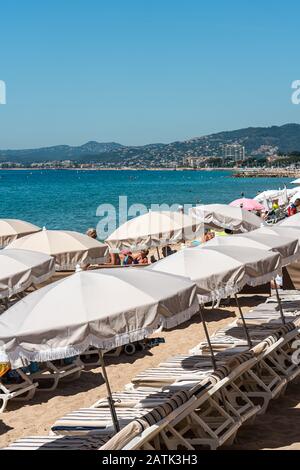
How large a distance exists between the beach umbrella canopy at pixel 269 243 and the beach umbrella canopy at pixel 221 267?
82 cm

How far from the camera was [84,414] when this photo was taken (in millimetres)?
5672

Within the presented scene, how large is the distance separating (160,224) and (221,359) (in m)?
6.60

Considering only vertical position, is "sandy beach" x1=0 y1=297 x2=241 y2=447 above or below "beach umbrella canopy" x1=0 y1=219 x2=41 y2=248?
below

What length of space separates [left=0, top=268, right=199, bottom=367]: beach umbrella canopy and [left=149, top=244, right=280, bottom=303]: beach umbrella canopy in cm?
89

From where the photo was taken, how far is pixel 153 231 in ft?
43.1

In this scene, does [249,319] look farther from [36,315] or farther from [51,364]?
[36,315]

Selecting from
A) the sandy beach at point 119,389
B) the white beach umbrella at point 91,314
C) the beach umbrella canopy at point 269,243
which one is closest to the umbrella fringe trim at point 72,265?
the sandy beach at point 119,389

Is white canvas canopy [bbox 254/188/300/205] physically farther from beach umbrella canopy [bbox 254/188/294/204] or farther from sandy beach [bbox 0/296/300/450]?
sandy beach [bbox 0/296/300/450]

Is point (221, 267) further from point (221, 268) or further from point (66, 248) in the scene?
point (66, 248)

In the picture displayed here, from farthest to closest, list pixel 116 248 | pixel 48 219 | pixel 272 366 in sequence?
pixel 48 219
pixel 116 248
pixel 272 366

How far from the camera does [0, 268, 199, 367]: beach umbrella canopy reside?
4508mm

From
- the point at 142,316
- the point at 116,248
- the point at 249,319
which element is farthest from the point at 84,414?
the point at 116,248

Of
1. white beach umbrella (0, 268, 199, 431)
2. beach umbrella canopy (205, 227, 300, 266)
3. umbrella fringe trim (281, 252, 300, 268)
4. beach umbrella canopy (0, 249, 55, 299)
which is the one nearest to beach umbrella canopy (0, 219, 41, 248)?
beach umbrella canopy (0, 249, 55, 299)

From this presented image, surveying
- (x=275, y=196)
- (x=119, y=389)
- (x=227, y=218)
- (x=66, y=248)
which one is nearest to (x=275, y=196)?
(x=275, y=196)
